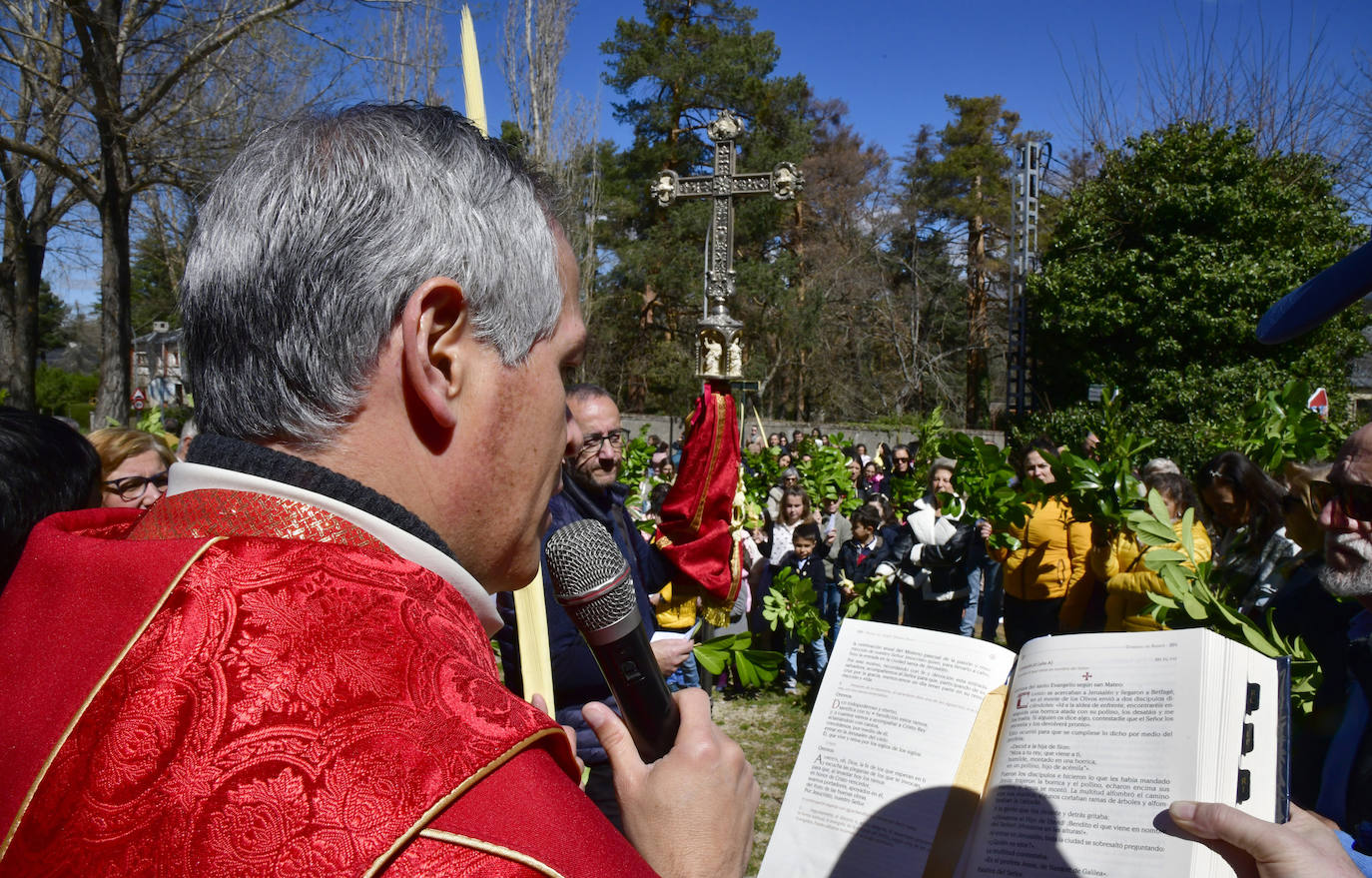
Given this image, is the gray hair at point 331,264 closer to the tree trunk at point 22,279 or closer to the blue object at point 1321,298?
the blue object at point 1321,298

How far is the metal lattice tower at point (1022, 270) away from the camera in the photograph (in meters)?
18.7

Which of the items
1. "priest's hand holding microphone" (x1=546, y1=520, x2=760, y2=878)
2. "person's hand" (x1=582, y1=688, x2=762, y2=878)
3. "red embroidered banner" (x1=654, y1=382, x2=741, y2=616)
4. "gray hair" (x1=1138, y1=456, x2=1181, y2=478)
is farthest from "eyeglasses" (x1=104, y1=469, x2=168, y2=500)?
"gray hair" (x1=1138, y1=456, x2=1181, y2=478)

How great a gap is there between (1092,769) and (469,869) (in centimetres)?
107

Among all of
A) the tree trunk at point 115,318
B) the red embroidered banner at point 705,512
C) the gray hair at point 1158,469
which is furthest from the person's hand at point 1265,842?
the tree trunk at point 115,318

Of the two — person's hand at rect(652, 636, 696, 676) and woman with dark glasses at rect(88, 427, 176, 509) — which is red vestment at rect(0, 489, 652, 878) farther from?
woman with dark glasses at rect(88, 427, 176, 509)

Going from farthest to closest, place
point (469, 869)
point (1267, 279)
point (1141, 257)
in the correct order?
1. point (1141, 257)
2. point (1267, 279)
3. point (469, 869)

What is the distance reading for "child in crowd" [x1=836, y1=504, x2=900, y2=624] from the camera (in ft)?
22.4

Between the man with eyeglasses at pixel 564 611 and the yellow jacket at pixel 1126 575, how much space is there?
213 cm

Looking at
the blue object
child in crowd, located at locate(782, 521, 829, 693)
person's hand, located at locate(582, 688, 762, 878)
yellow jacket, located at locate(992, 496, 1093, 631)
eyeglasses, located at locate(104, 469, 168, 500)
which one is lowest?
child in crowd, located at locate(782, 521, 829, 693)

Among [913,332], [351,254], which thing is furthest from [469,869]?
[913,332]

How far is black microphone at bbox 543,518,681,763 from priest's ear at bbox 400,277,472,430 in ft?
1.57

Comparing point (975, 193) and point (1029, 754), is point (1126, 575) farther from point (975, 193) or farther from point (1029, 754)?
point (975, 193)

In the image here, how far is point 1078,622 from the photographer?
536 centimetres

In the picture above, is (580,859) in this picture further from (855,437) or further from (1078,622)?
(855,437)
